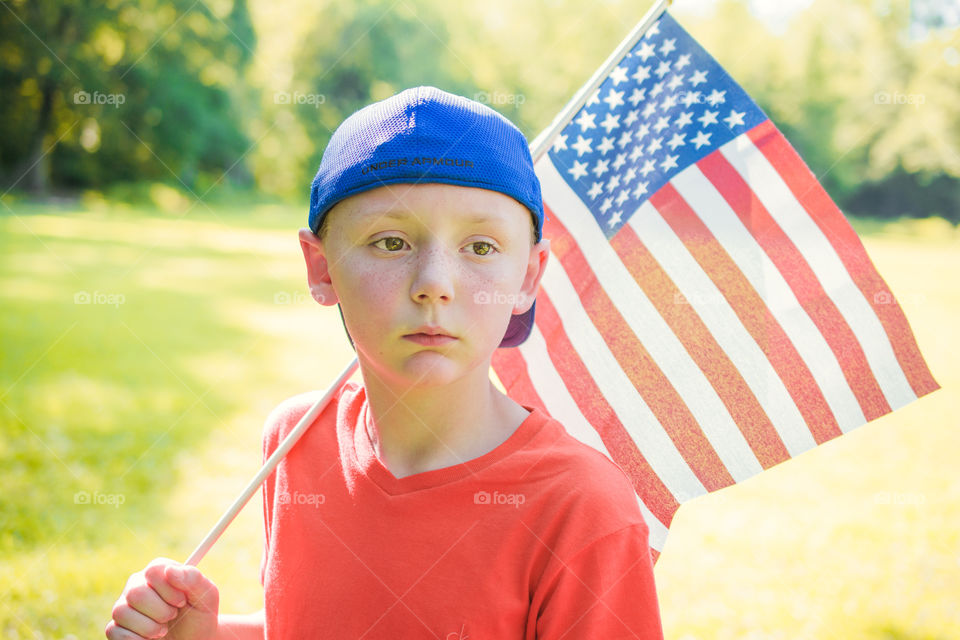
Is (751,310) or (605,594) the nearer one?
(605,594)

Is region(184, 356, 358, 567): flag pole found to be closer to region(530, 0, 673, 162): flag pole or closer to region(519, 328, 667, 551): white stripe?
region(519, 328, 667, 551): white stripe

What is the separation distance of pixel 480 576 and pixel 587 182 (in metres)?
1.40

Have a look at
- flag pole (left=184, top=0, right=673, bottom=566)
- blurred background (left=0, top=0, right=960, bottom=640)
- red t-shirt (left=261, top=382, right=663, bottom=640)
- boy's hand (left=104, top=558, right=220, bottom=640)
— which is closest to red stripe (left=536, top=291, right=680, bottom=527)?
flag pole (left=184, top=0, right=673, bottom=566)

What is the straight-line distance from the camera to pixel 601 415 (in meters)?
2.38

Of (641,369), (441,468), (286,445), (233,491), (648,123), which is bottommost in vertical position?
(441,468)

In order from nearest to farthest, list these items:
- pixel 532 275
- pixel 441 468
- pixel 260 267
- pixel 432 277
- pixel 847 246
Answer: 1. pixel 432 277
2. pixel 441 468
3. pixel 532 275
4. pixel 847 246
5. pixel 260 267

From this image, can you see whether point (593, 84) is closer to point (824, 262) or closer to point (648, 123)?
A: point (648, 123)

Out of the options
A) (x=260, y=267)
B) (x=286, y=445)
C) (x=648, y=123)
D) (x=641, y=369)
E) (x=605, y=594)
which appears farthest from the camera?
(x=260, y=267)

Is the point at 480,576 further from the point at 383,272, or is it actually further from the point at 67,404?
the point at 67,404

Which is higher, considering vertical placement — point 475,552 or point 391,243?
point 391,243

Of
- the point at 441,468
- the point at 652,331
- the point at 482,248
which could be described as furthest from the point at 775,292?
the point at 441,468

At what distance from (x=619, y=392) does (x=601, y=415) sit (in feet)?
0.29

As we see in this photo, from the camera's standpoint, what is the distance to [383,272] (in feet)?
5.22

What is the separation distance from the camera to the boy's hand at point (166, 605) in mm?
1853
